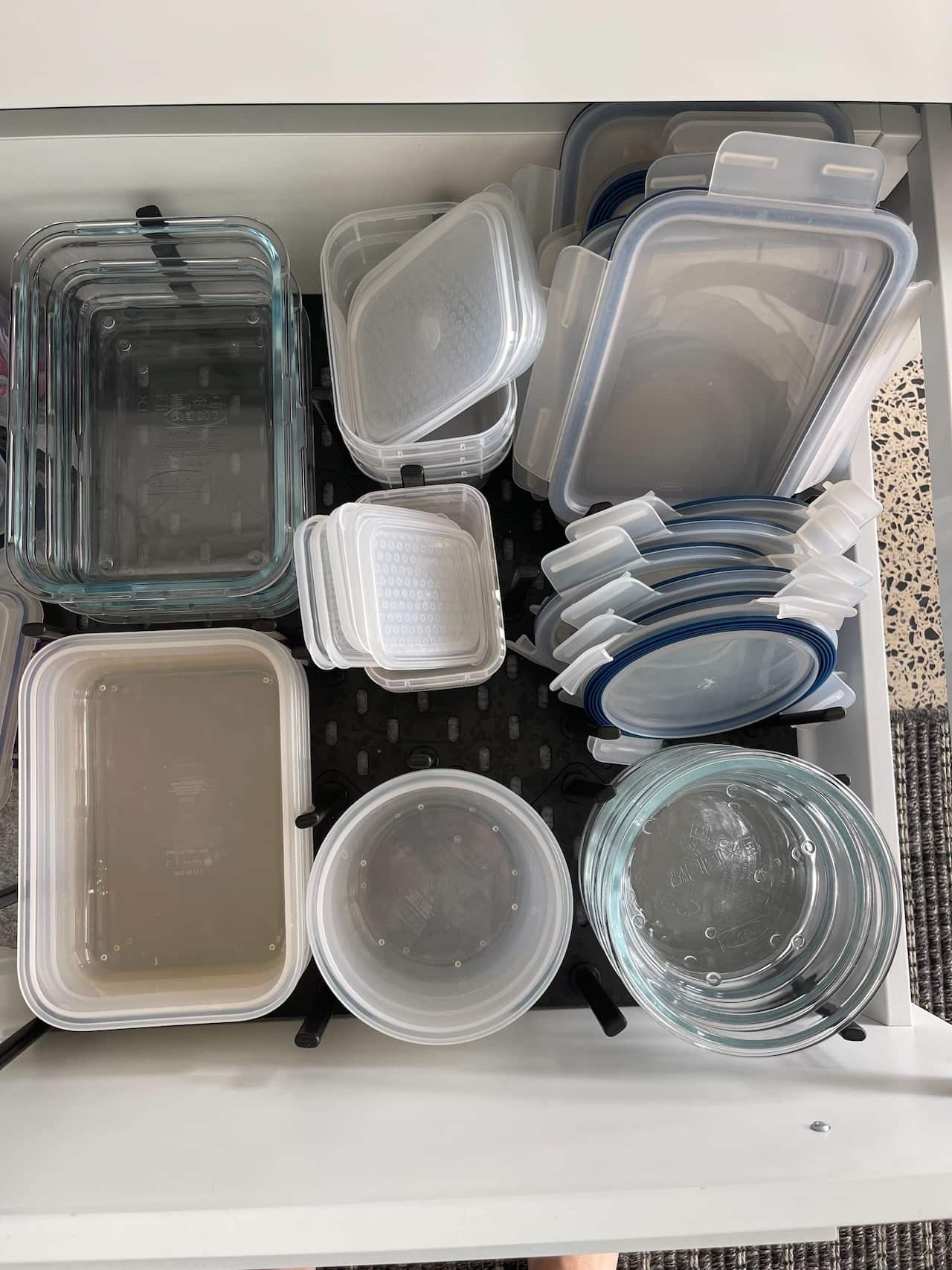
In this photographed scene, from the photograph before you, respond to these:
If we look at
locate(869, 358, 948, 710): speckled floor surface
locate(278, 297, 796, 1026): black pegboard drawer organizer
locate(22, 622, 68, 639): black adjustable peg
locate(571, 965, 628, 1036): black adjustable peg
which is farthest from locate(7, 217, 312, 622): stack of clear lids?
locate(869, 358, 948, 710): speckled floor surface

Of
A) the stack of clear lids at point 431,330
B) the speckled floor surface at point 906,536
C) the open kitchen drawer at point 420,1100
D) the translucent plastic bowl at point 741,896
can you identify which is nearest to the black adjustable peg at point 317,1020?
the open kitchen drawer at point 420,1100

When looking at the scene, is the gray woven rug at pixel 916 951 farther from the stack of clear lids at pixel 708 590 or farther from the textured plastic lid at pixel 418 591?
the textured plastic lid at pixel 418 591

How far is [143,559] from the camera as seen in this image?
895mm

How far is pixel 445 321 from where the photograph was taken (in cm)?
80

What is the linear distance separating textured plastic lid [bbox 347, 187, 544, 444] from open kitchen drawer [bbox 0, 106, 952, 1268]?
5 centimetres

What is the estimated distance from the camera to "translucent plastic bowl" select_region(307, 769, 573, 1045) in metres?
0.74

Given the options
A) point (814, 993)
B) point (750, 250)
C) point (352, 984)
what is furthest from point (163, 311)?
point (814, 993)

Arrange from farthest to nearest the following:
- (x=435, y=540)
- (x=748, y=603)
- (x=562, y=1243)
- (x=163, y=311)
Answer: (x=163, y=311) → (x=435, y=540) → (x=748, y=603) → (x=562, y=1243)

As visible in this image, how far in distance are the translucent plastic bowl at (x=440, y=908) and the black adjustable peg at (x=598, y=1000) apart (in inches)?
2.3

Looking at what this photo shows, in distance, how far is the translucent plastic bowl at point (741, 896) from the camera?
2.28 ft

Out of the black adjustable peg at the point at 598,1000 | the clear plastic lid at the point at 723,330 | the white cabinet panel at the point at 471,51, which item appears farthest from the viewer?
the black adjustable peg at the point at 598,1000

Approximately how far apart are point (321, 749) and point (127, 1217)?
1.44 feet

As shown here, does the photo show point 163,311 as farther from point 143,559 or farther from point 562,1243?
point 562,1243

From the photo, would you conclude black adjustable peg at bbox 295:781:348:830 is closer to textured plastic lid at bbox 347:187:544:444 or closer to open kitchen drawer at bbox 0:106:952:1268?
open kitchen drawer at bbox 0:106:952:1268
